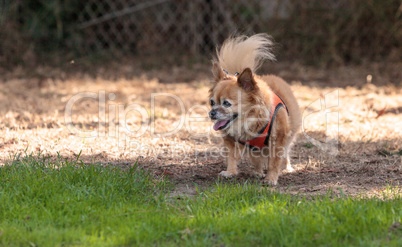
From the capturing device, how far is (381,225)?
2633mm

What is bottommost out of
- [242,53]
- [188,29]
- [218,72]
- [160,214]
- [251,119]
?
[160,214]

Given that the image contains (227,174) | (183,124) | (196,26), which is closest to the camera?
(227,174)

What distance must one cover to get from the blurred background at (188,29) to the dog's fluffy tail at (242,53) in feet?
15.5

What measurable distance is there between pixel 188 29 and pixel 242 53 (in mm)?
5571

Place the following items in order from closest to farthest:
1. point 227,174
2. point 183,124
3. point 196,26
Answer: point 227,174
point 183,124
point 196,26

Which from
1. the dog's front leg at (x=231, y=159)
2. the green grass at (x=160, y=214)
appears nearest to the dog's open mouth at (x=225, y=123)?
the dog's front leg at (x=231, y=159)

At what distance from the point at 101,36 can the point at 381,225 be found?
26.4ft

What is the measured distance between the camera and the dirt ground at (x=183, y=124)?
3.91 meters

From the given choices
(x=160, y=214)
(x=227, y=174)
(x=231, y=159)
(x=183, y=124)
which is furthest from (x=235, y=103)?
(x=183, y=124)

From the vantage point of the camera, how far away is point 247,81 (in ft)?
11.8

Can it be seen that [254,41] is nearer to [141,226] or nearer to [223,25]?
[141,226]

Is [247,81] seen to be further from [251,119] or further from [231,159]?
[231,159]

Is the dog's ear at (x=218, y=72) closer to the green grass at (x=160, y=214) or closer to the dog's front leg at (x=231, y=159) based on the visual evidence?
the dog's front leg at (x=231, y=159)

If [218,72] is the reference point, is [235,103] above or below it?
below
